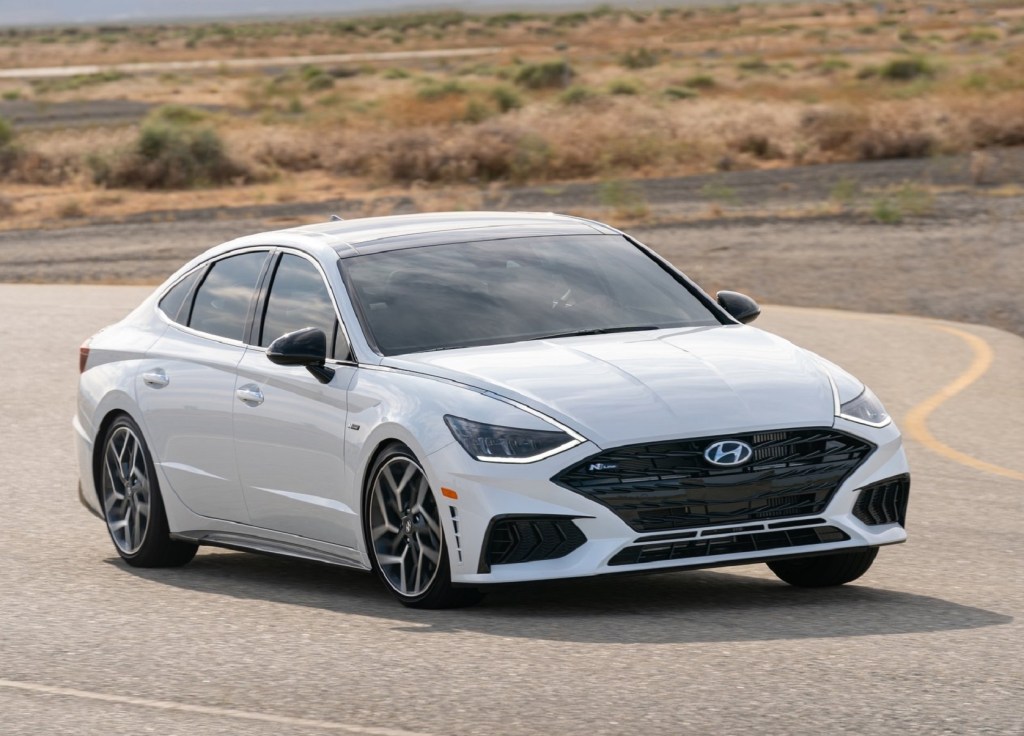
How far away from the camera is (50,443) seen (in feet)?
42.4

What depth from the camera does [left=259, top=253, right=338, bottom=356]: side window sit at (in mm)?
8102

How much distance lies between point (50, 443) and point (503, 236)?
5515mm

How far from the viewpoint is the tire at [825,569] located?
7.54 metres

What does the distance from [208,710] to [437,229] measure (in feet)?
10.6

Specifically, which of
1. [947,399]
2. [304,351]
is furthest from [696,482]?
[947,399]

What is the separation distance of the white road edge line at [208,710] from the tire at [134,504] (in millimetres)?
2584

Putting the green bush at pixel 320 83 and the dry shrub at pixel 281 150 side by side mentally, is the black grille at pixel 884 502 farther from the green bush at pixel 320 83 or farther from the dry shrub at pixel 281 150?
the green bush at pixel 320 83

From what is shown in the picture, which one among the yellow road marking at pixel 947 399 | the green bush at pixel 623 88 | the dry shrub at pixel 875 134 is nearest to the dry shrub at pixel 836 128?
the dry shrub at pixel 875 134

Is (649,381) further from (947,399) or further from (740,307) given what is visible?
(947,399)

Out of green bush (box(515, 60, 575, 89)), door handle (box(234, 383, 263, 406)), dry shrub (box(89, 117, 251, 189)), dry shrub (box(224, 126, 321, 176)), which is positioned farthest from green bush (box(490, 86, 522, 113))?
door handle (box(234, 383, 263, 406))

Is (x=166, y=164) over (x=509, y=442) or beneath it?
beneath

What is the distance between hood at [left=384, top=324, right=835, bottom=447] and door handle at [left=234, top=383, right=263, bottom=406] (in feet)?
2.59

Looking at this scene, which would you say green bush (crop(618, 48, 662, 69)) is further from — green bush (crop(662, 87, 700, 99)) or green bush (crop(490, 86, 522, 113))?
green bush (crop(490, 86, 522, 113))

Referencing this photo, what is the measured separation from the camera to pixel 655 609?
7.20 meters
